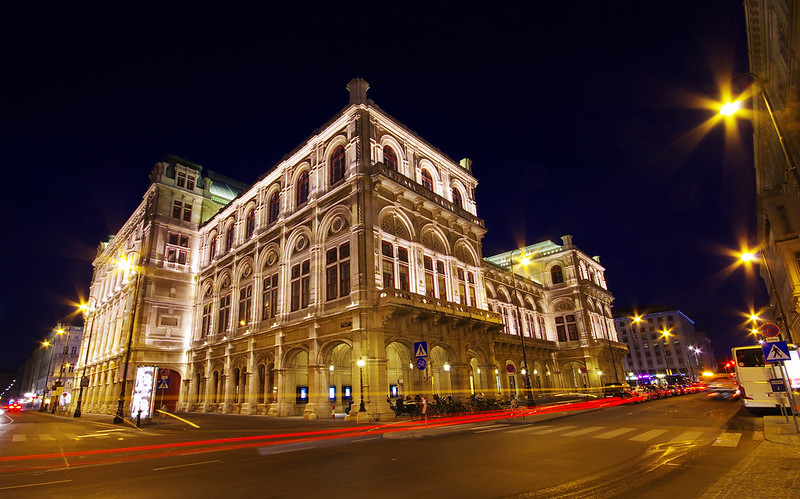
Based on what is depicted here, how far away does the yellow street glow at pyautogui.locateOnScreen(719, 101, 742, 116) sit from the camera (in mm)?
9758

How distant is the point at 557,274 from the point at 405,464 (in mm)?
53195

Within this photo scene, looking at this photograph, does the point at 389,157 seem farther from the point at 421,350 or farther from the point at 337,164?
the point at 421,350

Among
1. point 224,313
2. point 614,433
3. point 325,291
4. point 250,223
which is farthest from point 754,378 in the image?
point 224,313

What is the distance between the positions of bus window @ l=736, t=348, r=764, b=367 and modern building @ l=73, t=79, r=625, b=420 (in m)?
10.7

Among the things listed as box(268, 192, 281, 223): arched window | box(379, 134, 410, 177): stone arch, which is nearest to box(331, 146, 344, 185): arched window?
box(379, 134, 410, 177): stone arch

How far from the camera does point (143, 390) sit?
24438 millimetres

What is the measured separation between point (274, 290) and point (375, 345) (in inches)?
524

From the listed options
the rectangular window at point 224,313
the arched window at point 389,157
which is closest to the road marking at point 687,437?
the arched window at point 389,157

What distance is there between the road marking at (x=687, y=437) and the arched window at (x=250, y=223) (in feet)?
117

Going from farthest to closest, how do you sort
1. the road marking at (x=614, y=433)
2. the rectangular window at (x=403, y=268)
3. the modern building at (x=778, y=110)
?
the rectangular window at (x=403, y=268) < the modern building at (x=778, y=110) < the road marking at (x=614, y=433)

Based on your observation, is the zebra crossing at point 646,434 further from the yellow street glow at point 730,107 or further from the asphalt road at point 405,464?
the yellow street glow at point 730,107

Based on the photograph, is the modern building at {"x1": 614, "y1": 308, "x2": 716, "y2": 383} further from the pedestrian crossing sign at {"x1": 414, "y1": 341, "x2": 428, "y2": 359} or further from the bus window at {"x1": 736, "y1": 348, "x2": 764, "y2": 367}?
the pedestrian crossing sign at {"x1": 414, "y1": 341, "x2": 428, "y2": 359}

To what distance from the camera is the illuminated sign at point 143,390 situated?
2409 centimetres

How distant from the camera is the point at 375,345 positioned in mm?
23875
